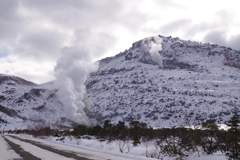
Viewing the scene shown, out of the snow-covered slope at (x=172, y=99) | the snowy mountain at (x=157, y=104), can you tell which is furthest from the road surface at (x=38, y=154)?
the snowy mountain at (x=157, y=104)

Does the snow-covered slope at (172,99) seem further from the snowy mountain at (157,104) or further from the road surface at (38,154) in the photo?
the road surface at (38,154)

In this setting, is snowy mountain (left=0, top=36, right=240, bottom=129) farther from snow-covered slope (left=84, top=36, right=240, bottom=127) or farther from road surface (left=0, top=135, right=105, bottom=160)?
road surface (left=0, top=135, right=105, bottom=160)

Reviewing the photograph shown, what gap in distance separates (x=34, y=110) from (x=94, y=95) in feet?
186

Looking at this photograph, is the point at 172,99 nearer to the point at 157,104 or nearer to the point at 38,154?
the point at 157,104

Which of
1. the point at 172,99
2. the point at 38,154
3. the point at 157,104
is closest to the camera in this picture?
the point at 38,154

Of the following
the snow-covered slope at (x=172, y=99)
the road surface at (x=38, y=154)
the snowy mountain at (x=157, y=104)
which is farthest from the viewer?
the snowy mountain at (x=157, y=104)

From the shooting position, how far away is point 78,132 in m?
47.1

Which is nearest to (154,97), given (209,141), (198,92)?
(198,92)

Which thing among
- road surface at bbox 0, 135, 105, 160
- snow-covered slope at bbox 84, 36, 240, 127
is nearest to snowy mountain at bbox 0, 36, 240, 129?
snow-covered slope at bbox 84, 36, 240, 127

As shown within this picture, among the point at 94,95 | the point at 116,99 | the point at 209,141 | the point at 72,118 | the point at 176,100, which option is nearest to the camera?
the point at 209,141

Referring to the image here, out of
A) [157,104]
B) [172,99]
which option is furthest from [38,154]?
[172,99]

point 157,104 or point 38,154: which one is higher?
point 157,104

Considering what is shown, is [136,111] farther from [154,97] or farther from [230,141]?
[230,141]

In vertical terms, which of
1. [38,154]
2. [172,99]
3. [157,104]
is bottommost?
[38,154]
